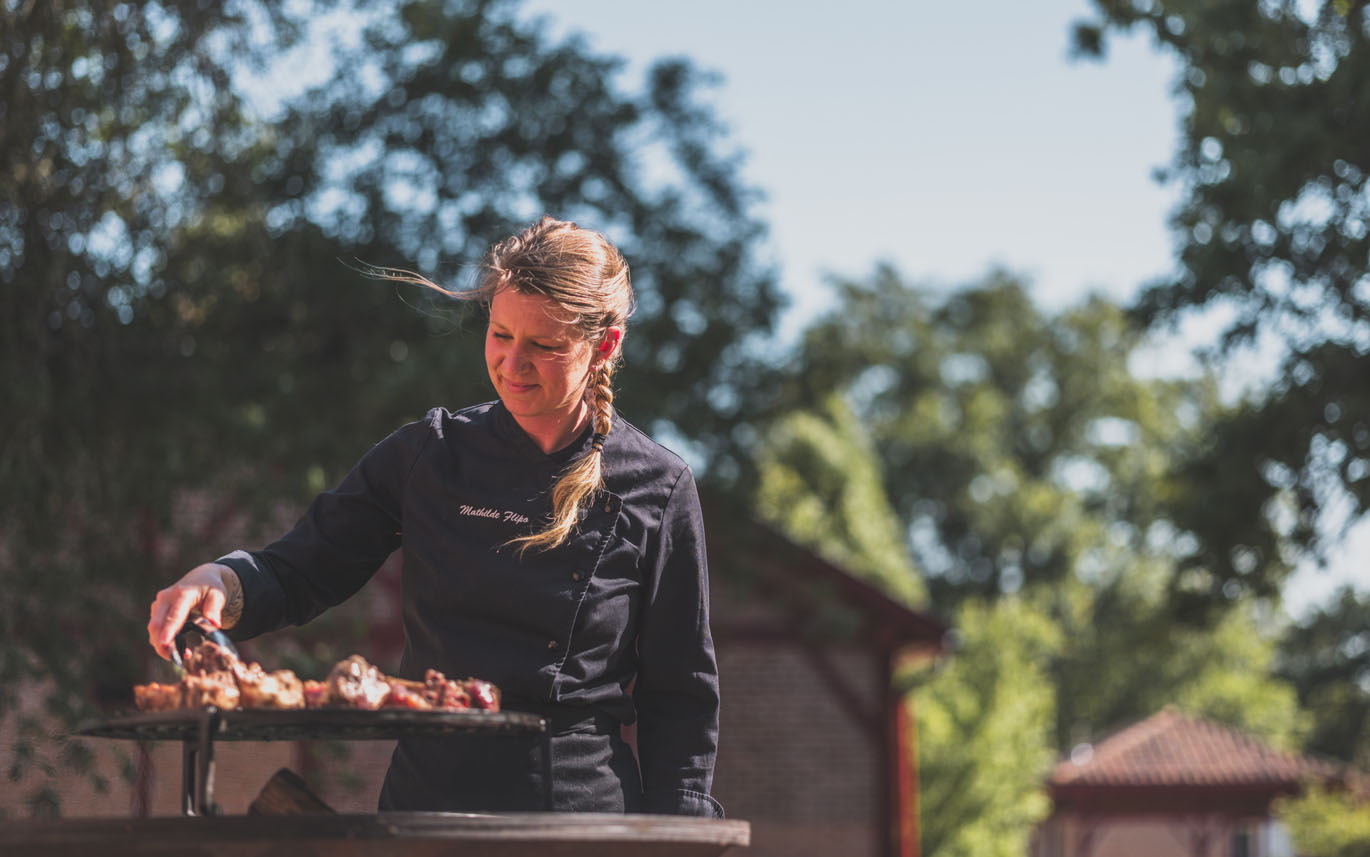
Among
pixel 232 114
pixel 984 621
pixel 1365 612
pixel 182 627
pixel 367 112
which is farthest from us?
pixel 1365 612

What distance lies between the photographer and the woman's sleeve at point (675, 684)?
7.86 feet

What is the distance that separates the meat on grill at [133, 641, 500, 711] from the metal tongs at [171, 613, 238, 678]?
1 centimetres

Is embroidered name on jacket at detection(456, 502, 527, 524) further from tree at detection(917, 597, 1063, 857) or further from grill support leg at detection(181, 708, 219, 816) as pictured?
tree at detection(917, 597, 1063, 857)

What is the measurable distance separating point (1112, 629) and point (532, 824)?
45338 mm

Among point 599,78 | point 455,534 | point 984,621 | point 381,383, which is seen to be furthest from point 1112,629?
point 455,534

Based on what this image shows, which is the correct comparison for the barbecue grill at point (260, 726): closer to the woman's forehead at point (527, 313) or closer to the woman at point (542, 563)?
the woman at point (542, 563)

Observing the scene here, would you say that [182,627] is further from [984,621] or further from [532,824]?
[984,621]

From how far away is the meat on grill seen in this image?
1854 millimetres

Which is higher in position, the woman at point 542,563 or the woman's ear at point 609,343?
the woman's ear at point 609,343

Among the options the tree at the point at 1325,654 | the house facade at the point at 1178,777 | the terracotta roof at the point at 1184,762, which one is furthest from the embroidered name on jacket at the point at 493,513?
the tree at the point at 1325,654

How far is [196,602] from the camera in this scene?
2.08 metres

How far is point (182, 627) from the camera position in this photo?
6.74ft

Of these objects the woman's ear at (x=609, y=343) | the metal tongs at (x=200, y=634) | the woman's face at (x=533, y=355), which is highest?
the woman's ear at (x=609, y=343)

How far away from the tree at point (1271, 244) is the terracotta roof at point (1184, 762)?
21626 millimetres
